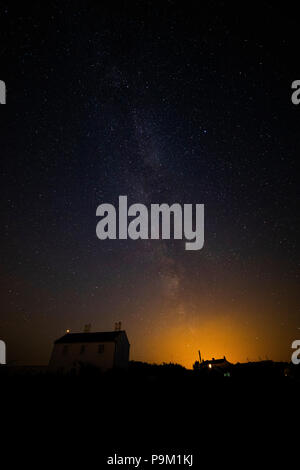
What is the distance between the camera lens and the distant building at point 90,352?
3050cm

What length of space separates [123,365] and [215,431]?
2888 cm

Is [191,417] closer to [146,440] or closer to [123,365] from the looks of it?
[146,440]

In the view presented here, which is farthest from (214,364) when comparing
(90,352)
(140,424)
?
(140,424)

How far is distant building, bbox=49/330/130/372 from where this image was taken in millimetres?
30500

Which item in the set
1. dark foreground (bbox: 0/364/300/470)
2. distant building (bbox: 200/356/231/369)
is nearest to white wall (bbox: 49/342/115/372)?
dark foreground (bbox: 0/364/300/470)

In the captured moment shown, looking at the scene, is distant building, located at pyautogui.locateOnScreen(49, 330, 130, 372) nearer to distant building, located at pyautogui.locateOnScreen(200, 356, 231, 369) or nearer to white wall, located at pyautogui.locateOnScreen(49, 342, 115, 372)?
white wall, located at pyautogui.locateOnScreen(49, 342, 115, 372)

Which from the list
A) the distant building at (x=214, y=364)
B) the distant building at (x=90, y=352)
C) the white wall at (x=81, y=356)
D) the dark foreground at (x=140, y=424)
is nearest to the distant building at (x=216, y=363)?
the distant building at (x=214, y=364)

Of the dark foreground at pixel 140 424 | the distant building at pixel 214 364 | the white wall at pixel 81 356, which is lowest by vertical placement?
the distant building at pixel 214 364

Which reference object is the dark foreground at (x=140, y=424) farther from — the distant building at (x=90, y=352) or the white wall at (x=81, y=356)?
the distant building at (x=90, y=352)

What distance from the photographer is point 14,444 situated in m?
6.27

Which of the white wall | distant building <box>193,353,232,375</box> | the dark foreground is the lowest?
distant building <box>193,353,232,375</box>

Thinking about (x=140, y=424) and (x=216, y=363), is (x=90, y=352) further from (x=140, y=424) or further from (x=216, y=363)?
(x=216, y=363)

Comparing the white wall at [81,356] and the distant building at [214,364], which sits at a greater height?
the white wall at [81,356]

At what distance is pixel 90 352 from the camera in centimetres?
3128
